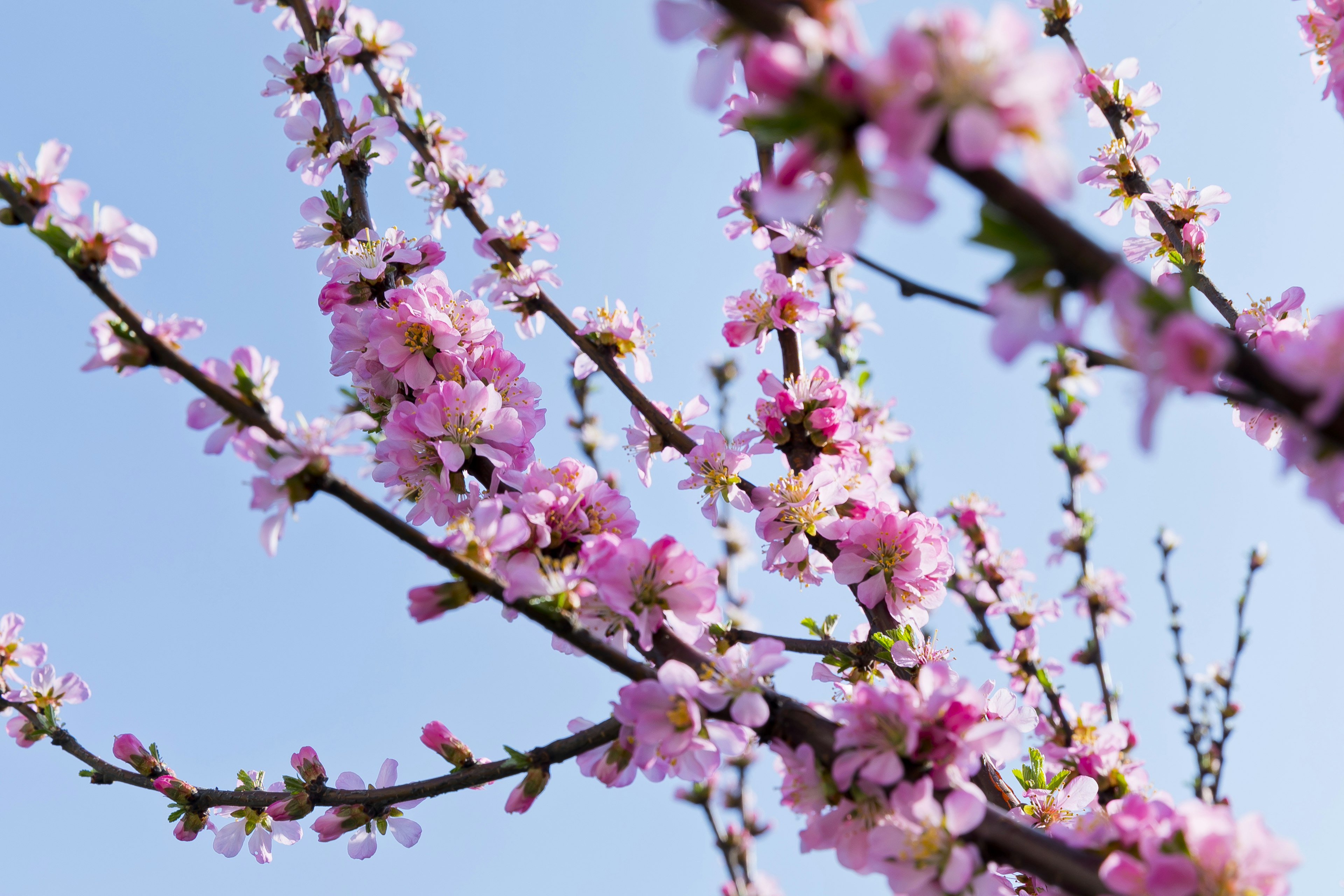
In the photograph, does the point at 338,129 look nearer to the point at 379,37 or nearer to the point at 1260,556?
the point at 379,37

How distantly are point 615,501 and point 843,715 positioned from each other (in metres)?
0.87

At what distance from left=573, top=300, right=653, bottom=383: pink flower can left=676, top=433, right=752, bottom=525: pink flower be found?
0.49 m

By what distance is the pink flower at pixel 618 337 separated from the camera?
327 cm

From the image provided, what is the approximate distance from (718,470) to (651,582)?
1.05 m

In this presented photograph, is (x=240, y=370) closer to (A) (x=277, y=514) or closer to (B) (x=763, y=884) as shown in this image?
(A) (x=277, y=514)

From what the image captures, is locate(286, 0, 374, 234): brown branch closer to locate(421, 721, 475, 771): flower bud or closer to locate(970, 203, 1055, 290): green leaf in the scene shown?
locate(421, 721, 475, 771): flower bud

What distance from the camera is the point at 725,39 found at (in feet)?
3.83

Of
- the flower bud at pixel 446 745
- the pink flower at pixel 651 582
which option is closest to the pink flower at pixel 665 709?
the pink flower at pixel 651 582

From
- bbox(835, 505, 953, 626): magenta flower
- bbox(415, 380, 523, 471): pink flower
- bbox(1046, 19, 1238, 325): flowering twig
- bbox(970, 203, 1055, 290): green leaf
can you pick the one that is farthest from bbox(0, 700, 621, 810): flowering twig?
bbox(1046, 19, 1238, 325): flowering twig

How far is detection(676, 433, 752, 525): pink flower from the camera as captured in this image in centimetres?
293

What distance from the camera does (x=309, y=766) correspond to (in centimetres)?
247

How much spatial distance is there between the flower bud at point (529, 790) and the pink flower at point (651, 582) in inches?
17.7

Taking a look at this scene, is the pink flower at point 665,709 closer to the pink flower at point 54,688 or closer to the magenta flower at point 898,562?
the magenta flower at point 898,562

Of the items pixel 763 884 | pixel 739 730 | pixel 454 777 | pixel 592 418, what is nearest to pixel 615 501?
pixel 739 730
